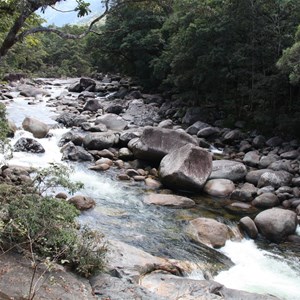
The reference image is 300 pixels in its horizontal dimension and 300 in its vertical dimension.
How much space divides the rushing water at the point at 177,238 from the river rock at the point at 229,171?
1840 millimetres

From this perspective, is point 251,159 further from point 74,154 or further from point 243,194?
point 74,154

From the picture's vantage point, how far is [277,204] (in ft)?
40.4

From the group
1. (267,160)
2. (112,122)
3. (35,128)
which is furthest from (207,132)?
(35,128)

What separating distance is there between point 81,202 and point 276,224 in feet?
17.2

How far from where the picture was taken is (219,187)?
1284 cm

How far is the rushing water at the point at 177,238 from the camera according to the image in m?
7.86

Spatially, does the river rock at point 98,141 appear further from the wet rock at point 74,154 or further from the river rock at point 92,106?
the river rock at point 92,106

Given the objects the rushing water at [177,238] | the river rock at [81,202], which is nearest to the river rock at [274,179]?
the rushing water at [177,238]

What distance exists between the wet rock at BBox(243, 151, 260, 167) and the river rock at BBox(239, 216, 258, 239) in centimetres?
618

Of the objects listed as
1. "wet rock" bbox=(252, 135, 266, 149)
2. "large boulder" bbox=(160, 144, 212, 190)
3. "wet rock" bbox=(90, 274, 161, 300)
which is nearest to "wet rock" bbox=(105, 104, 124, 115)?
"wet rock" bbox=(252, 135, 266, 149)

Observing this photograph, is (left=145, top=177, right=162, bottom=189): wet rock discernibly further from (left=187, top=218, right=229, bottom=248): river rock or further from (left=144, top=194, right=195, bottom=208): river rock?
(left=187, top=218, right=229, bottom=248): river rock

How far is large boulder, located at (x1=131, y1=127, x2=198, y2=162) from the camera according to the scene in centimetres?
1451

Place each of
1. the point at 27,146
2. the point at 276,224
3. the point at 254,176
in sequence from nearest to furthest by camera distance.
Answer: the point at 276,224, the point at 254,176, the point at 27,146

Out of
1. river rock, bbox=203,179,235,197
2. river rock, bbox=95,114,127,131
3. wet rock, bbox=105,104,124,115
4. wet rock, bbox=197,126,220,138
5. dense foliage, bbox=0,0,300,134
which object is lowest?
river rock, bbox=203,179,235,197
